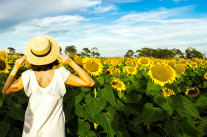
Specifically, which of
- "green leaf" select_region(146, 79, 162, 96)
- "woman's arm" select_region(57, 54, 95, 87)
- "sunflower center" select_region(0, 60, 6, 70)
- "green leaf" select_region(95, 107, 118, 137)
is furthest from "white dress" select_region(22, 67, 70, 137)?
"sunflower center" select_region(0, 60, 6, 70)

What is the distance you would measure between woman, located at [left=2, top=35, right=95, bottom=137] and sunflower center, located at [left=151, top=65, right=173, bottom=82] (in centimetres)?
131

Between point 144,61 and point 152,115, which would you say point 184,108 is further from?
point 144,61

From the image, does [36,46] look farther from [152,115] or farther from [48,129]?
[152,115]

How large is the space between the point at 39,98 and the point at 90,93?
1.14 meters

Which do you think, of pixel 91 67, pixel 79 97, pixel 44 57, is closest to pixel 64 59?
pixel 44 57

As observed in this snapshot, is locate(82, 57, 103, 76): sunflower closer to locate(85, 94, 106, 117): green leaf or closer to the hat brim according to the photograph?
locate(85, 94, 106, 117): green leaf

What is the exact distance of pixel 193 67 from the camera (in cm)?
809

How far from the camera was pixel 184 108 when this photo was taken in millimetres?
2605

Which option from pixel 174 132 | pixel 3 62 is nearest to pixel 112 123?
pixel 174 132

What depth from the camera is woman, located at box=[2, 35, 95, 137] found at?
2336mm

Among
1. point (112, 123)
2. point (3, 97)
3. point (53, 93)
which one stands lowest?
point (112, 123)

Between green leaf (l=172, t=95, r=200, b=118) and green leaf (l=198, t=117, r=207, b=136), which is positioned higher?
green leaf (l=172, t=95, r=200, b=118)

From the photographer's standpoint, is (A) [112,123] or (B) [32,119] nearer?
(B) [32,119]

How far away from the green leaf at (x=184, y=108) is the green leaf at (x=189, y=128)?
10 cm
